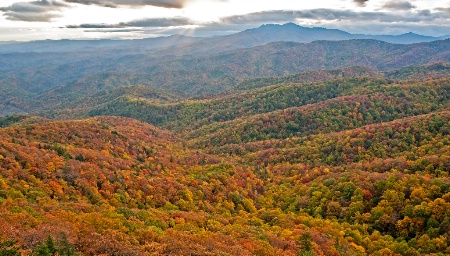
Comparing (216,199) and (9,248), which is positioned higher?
(9,248)

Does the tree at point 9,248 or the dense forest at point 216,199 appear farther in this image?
the dense forest at point 216,199

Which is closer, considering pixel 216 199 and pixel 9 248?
pixel 9 248

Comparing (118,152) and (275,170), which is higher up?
(118,152)

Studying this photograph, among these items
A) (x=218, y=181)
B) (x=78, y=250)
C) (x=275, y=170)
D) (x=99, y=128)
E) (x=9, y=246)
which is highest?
(x=9, y=246)

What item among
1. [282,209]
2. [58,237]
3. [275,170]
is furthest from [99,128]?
[58,237]

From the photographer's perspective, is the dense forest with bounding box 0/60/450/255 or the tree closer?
the tree

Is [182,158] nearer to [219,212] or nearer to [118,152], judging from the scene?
[118,152]

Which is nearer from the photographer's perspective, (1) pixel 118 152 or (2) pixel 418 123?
(1) pixel 118 152

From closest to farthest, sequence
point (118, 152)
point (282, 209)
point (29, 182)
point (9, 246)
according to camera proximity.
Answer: point (9, 246) → point (29, 182) → point (282, 209) → point (118, 152)

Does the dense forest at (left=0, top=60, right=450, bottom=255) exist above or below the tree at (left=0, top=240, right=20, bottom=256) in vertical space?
below

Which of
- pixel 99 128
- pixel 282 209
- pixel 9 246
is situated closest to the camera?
pixel 9 246

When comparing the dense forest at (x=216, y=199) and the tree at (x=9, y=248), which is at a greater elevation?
the tree at (x=9, y=248)
